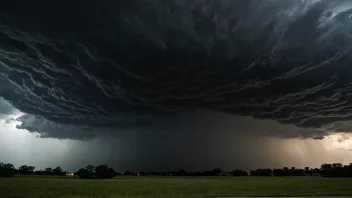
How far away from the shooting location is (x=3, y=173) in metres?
168

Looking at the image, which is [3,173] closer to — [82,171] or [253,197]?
[82,171]

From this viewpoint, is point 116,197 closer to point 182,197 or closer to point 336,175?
point 182,197

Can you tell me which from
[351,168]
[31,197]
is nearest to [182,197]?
[31,197]

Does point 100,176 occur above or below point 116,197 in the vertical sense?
above

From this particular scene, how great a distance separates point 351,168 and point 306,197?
158734 mm

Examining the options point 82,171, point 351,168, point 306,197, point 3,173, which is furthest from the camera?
point 82,171

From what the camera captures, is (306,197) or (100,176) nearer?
(306,197)

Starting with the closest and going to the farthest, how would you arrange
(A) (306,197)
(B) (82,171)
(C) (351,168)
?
(A) (306,197)
(C) (351,168)
(B) (82,171)

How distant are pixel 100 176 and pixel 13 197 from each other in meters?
154

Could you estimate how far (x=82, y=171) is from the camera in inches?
7795

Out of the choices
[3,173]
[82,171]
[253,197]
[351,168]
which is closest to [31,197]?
[253,197]

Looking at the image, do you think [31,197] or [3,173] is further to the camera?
[3,173]

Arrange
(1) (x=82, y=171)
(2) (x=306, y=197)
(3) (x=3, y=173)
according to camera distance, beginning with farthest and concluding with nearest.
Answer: (1) (x=82, y=171) < (3) (x=3, y=173) < (2) (x=306, y=197)

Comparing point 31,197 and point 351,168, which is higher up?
point 351,168
